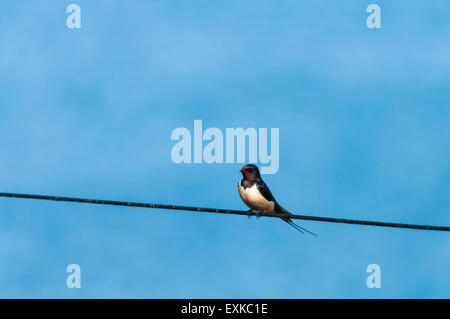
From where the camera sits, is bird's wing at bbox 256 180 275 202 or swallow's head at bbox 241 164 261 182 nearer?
bird's wing at bbox 256 180 275 202

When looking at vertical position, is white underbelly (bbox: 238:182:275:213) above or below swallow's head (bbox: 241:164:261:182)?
below

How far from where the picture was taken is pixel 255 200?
1223 cm

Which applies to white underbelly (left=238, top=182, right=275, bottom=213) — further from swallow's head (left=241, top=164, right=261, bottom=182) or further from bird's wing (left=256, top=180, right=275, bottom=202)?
swallow's head (left=241, top=164, right=261, bottom=182)

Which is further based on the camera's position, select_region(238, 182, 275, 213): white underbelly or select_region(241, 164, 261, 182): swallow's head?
select_region(241, 164, 261, 182): swallow's head

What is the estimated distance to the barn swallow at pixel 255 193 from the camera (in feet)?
40.2

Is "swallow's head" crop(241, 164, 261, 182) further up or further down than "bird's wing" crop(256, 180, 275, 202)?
further up

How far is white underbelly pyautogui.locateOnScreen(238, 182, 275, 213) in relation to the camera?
40.1ft

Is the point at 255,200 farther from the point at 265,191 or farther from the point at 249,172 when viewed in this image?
the point at 249,172

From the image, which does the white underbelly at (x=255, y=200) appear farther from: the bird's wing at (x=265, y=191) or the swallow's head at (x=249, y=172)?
the swallow's head at (x=249, y=172)

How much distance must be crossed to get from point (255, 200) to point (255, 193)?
12 cm

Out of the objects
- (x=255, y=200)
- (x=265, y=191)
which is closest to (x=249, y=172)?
(x=265, y=191)

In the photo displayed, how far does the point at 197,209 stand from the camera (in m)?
8.15
